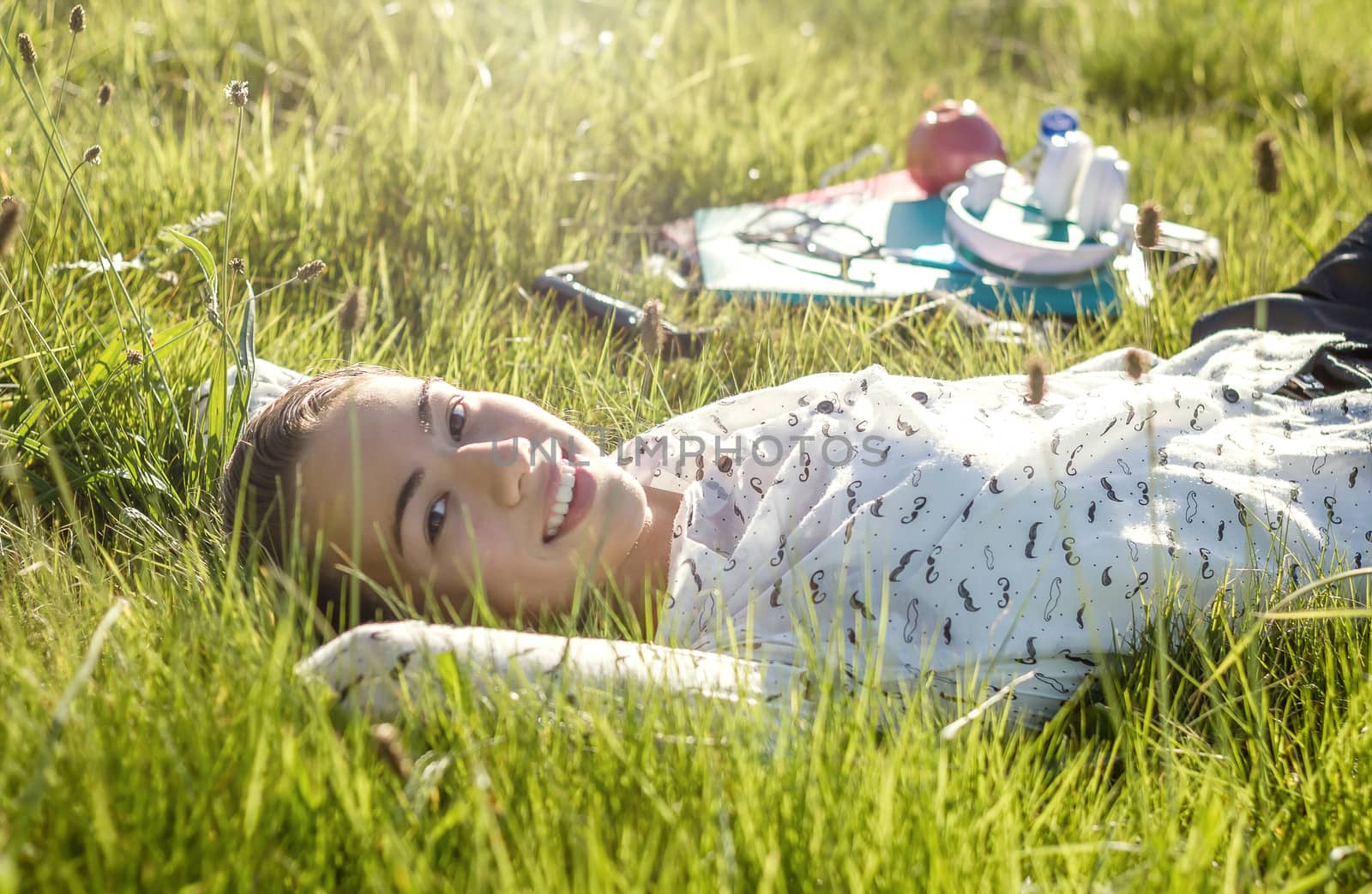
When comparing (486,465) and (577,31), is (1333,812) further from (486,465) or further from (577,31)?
(577,31)

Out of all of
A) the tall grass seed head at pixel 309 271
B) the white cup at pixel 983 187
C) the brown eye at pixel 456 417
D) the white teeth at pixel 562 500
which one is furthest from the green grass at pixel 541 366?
the white cup at pixel 983 187

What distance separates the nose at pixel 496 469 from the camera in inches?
67.4

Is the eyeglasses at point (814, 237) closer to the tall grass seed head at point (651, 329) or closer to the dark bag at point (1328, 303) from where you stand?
the dark bag at point (1328, 303)

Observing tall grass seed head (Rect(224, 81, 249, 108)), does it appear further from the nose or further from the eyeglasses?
the eyeglasses

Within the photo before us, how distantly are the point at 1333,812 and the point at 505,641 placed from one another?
3.35ft

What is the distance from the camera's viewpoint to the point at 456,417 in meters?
1.87

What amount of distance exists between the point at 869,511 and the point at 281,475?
944 millimetres

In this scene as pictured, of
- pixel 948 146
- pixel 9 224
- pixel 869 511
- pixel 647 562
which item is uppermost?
pixel 9 224

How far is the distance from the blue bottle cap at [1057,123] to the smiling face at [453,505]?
2.33 m

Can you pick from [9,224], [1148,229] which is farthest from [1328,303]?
[9,224]

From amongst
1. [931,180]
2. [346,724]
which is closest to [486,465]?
[346,724]

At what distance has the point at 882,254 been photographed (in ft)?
10.4

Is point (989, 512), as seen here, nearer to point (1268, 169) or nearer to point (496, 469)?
point (1268, 169)

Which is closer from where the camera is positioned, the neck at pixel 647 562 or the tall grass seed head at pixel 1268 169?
the tall grass seed head at pixel 1268 169
